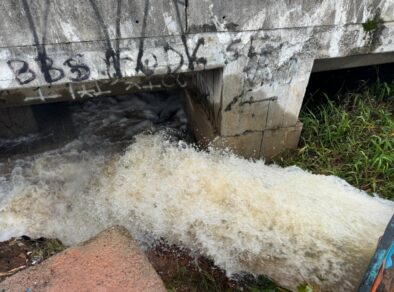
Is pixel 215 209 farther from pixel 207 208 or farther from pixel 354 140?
pixel 354 140

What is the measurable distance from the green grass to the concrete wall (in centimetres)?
39

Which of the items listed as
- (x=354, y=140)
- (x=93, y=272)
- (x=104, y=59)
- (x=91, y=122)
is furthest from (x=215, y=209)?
(x=91, y=122)

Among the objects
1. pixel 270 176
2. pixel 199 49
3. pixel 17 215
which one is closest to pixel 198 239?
pixel 270 176

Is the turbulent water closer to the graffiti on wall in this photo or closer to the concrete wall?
the concrete wall

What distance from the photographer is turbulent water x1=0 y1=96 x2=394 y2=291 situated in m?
3.16

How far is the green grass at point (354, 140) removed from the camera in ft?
12.5

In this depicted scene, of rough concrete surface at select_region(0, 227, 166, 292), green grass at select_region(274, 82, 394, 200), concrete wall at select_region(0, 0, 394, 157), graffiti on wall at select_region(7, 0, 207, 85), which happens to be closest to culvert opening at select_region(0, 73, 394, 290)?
green grass at select_region(274, 82, 394, 200)

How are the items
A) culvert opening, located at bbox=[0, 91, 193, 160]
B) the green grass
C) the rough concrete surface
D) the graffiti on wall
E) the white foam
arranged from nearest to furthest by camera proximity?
the rough concrete surface
the graffiti on wall
the white foam
the green grass
culvert opening, located at bbox=[0, 91, 193, 160]

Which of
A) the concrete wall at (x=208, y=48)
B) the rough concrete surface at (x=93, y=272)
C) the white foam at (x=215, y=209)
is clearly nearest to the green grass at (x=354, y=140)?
the white foam at (x=215, y=209)

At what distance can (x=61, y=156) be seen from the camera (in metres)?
4.84

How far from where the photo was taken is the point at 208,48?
10.6 ft

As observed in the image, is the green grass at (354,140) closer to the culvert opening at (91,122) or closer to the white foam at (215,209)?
the white foam at (215,209)

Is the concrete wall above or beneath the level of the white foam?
above

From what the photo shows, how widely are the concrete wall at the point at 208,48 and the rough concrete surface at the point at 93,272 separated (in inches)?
65.6
